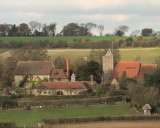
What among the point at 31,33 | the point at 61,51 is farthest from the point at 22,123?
the point at 31,33

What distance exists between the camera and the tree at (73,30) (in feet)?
439

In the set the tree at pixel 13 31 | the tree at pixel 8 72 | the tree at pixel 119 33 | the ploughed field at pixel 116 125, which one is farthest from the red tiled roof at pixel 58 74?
the tree at pixel 119 33

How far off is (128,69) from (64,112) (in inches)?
785

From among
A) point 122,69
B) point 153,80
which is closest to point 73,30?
point 122,69

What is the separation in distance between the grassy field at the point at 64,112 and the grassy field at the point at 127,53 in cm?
3434

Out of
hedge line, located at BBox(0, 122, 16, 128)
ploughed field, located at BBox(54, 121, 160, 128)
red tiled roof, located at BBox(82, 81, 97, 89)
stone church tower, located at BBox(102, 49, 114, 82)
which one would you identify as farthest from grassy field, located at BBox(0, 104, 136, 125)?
stone church tower, located at BBox(102, 49, 114, 82)

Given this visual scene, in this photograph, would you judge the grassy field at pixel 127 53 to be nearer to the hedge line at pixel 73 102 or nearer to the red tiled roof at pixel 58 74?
the red tiled roof at pixel 58 74

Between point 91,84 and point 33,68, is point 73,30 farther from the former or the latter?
point 91,84

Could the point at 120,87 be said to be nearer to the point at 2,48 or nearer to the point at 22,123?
the point at 22,123

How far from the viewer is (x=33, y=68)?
7206 cm

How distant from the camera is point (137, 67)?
7012 centimetres

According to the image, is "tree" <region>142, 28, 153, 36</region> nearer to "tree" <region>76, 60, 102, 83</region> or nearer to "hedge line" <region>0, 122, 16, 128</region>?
"tree" <region>76, 60, 102, 83</region>

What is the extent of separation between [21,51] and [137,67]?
1820 centimetres

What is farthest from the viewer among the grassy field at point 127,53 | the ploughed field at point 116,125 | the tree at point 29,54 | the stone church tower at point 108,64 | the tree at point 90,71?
the grassy field at point 127,53
